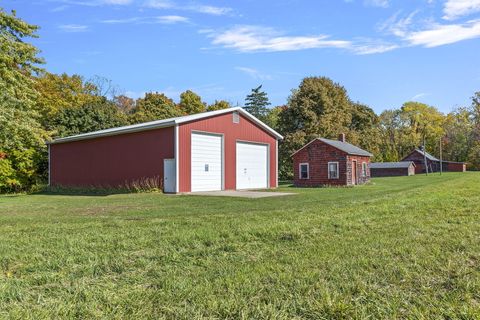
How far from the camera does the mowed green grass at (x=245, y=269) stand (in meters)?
3.10

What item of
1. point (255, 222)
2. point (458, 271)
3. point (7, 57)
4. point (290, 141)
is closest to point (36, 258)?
point (255, 222)

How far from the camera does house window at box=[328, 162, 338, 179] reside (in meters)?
26.1

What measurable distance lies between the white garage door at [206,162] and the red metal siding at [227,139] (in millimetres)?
343

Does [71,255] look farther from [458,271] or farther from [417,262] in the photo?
[458,271]

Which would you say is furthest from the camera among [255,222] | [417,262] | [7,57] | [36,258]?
[7,57]

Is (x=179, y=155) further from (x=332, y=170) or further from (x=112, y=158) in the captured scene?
(x=332, y=170)

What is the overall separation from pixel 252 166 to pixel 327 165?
20.5 ft

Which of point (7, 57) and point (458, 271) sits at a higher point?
point (7, 57)

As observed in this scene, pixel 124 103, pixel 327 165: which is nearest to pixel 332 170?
pixel 327 165

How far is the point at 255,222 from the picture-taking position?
23.5ft

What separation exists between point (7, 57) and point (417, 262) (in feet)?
59.7

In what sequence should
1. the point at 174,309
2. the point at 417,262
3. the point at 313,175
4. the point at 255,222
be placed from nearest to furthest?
1. the point at 174,309
2. the point at 417,262
3. the point at 255,222
4. the point at 313,175

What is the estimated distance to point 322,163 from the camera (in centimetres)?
2675

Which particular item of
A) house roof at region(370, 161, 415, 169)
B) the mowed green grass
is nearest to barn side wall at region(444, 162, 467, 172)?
house roof at region(370, 161, 415, 169)
